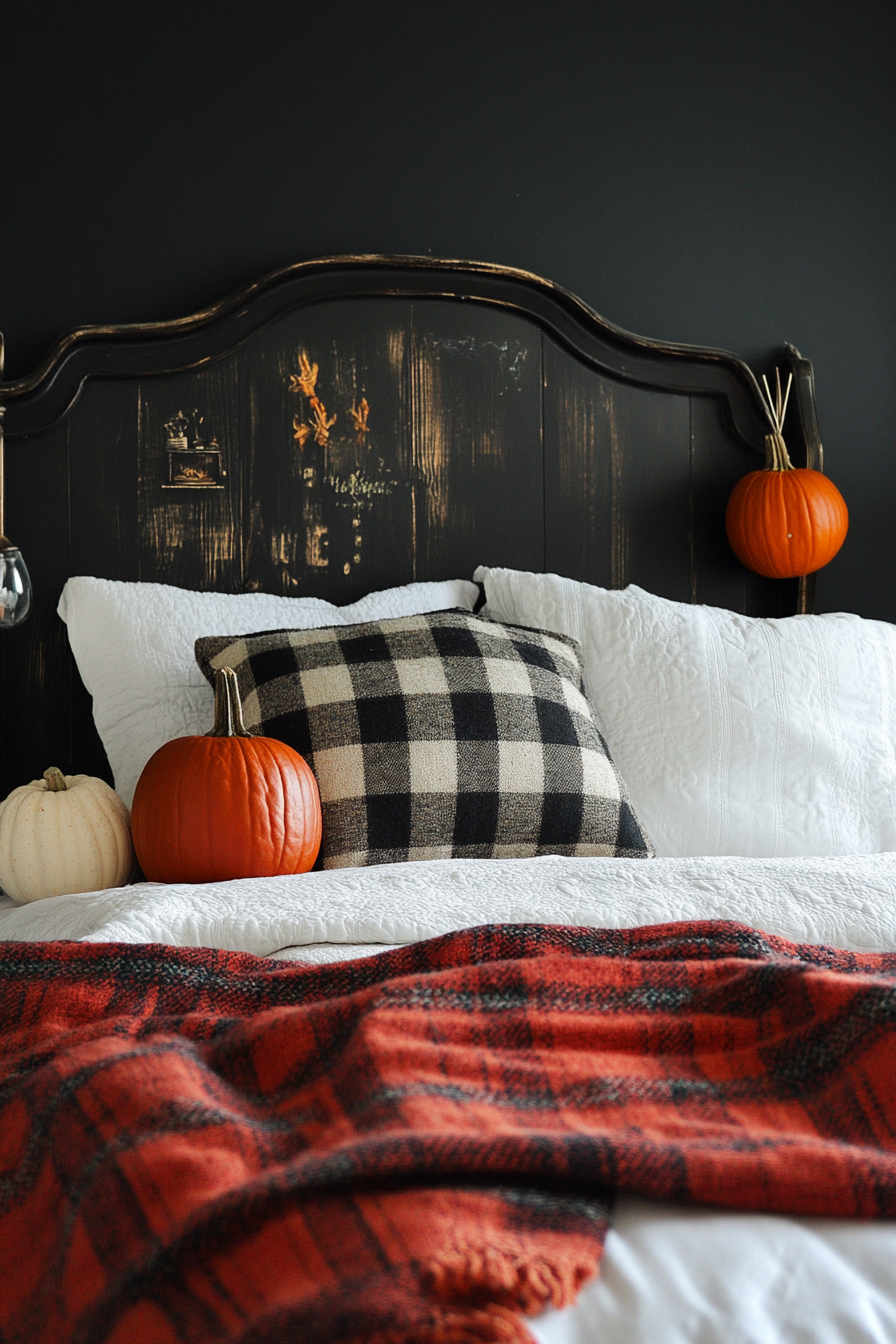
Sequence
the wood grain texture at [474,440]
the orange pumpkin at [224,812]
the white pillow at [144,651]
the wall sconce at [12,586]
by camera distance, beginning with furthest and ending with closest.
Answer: the wood grain texture at [474,440] < the white pillow at [144,651] < the wall sconce at [12,586] < the orange pumpkin at [224,812]

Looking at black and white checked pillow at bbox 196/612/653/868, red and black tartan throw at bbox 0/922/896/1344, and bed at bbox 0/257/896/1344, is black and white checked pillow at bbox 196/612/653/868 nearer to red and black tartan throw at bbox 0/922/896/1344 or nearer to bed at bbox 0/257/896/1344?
bed at bbox 0/257/896/1344

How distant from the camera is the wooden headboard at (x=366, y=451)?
2049mm

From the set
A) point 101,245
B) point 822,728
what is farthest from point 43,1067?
point 101,245

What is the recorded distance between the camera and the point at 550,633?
1.86 m

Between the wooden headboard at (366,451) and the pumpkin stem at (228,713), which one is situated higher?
the wooden headboard at (366,451)

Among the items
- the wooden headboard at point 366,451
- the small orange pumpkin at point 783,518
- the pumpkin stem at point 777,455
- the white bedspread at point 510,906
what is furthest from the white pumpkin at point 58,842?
the pumpkin stem at point 777,455

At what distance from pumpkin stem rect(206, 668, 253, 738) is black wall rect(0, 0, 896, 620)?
982mm

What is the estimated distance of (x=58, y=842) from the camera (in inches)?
59.5

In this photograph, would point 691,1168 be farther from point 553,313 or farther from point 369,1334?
point 553,313

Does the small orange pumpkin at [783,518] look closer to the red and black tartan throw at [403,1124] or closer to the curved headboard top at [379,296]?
the curved headboard top at [379,296]

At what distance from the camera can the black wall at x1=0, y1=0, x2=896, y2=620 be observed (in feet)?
6.95

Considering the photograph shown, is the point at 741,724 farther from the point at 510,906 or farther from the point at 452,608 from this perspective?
the point at 510,906

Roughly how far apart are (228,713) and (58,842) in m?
0.30

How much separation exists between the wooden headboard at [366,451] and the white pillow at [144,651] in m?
0.20
